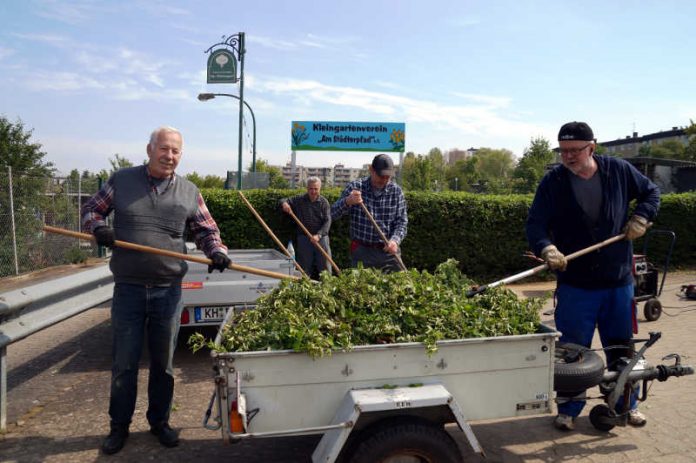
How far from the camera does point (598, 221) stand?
402cm

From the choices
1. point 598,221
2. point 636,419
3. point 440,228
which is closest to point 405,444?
point 598,221

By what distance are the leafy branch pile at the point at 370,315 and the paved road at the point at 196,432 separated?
104 centimetres

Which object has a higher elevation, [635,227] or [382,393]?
[635,227]

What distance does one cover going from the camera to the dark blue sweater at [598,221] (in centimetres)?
401

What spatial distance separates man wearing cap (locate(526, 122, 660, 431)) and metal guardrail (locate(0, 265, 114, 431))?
376 cm

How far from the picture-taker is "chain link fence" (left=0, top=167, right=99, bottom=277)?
A: 36.7ft

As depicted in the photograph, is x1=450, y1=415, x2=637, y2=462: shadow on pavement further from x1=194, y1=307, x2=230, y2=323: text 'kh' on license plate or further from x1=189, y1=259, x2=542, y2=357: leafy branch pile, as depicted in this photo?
x1=194, y1=307, x2=230, y2=323: text 'kh' on license plate

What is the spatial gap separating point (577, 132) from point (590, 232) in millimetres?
726

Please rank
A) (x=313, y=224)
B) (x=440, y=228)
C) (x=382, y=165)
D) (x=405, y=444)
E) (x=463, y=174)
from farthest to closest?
A: (x=463, y=174), (x=440, y=228), (x=313, y=224), (x=382, y=165), (x=405, y=444)

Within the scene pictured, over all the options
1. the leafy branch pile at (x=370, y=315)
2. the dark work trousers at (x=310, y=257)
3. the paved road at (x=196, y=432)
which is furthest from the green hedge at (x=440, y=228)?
the leafy branch pile at (x=370, y=315)

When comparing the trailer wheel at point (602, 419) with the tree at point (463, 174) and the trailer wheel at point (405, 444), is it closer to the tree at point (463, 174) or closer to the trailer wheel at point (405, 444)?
the trailer wheel at point (405, 444)

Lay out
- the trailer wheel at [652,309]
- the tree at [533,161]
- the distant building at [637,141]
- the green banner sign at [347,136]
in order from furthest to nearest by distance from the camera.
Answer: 1. the distant building at [637,141]
2. the tree at [533,161]
3. the green banner sign at [347,136]
4. the trailer wheel at [652,309]

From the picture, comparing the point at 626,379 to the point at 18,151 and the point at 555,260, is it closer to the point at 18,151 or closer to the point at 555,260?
the point at 555,260

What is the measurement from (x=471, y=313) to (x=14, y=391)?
418 cm
